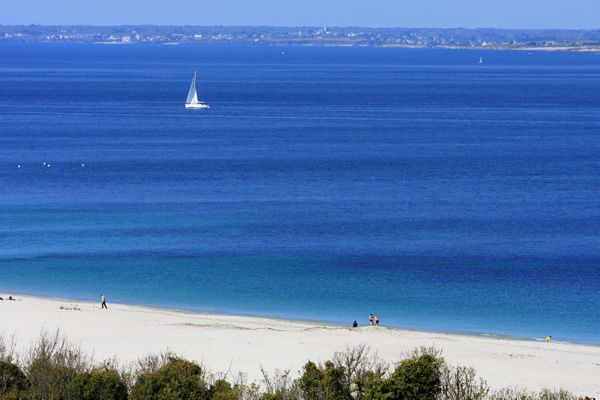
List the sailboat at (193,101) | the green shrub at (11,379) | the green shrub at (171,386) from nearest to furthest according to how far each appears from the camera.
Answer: the green shrub at (171,386) → the green shrub at (11,379) → the sailboat at (193,101)

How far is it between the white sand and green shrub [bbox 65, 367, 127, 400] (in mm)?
7927

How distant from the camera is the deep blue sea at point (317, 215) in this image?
151 ft

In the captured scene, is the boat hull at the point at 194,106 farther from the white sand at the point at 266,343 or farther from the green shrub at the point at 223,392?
the green shrub at the point at 223,392

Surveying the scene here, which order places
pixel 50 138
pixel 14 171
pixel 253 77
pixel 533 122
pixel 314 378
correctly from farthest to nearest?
pixel 253 77
pixel 533 122
pixel 50 138
pixel 14 171
pixel 314 378

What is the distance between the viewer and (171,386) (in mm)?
23859

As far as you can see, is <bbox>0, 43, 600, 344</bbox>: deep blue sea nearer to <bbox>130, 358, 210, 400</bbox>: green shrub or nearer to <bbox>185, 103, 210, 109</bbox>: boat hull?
<bbox>185, 103, 210, 109</bbox>: boat hull

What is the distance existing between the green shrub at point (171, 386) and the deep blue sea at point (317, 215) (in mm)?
18811

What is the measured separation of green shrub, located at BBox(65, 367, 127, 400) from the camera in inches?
938

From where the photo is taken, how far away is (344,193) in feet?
226

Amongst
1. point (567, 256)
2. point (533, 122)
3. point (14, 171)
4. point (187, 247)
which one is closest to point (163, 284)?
point (187, 247)

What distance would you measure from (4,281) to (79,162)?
112 ft

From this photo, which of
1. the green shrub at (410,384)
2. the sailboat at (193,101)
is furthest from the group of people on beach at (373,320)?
the sailboat at (193,101)

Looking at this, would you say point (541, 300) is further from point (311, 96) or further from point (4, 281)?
point (311, 96)

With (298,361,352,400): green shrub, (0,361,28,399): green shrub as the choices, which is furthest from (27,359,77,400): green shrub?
(298,361,352,400): green shrub
